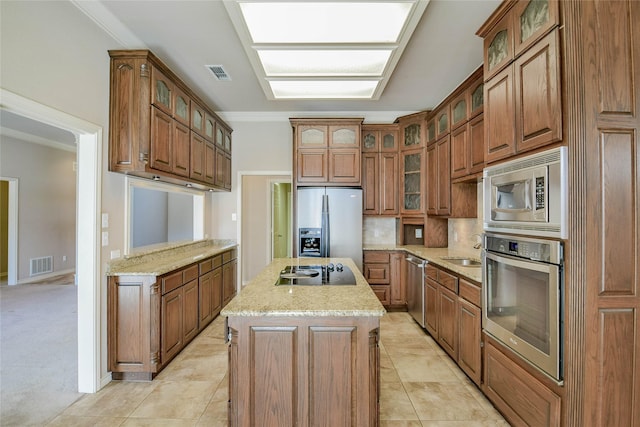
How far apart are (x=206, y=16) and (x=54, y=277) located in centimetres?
656

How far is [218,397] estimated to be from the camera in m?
2.21

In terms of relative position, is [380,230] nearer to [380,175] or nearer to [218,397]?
[380,175]

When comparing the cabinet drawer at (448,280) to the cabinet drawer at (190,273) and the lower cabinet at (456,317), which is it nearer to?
the lower cabinet at (456,317)

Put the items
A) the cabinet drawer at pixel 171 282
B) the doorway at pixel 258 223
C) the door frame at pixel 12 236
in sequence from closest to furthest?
1. the cabinet drawer at pixel 171 282
2. the door frame at pixel 12 236
3. the doorway at pixel 258 223

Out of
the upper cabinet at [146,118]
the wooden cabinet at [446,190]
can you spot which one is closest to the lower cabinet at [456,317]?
the wooden cabinet at [446,190]

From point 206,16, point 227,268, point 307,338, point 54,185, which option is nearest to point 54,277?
point 54,185

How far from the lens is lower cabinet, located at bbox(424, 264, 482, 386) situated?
2.25 metres

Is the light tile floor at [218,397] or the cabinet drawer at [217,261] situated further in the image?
the cabinet drawer at [217,261]

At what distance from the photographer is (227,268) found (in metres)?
4.11

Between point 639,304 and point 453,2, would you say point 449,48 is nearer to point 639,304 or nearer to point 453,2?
point 453,2

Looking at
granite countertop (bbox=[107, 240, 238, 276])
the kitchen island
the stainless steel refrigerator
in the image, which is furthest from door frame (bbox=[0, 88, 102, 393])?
the stainless steel refrigerator

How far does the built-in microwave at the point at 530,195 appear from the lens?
1452 mm

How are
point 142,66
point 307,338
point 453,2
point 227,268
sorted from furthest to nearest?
point 227,268 → point 142,66 → point 453,2 → point 307,338

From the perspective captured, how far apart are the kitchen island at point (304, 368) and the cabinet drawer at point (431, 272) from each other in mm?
1740
